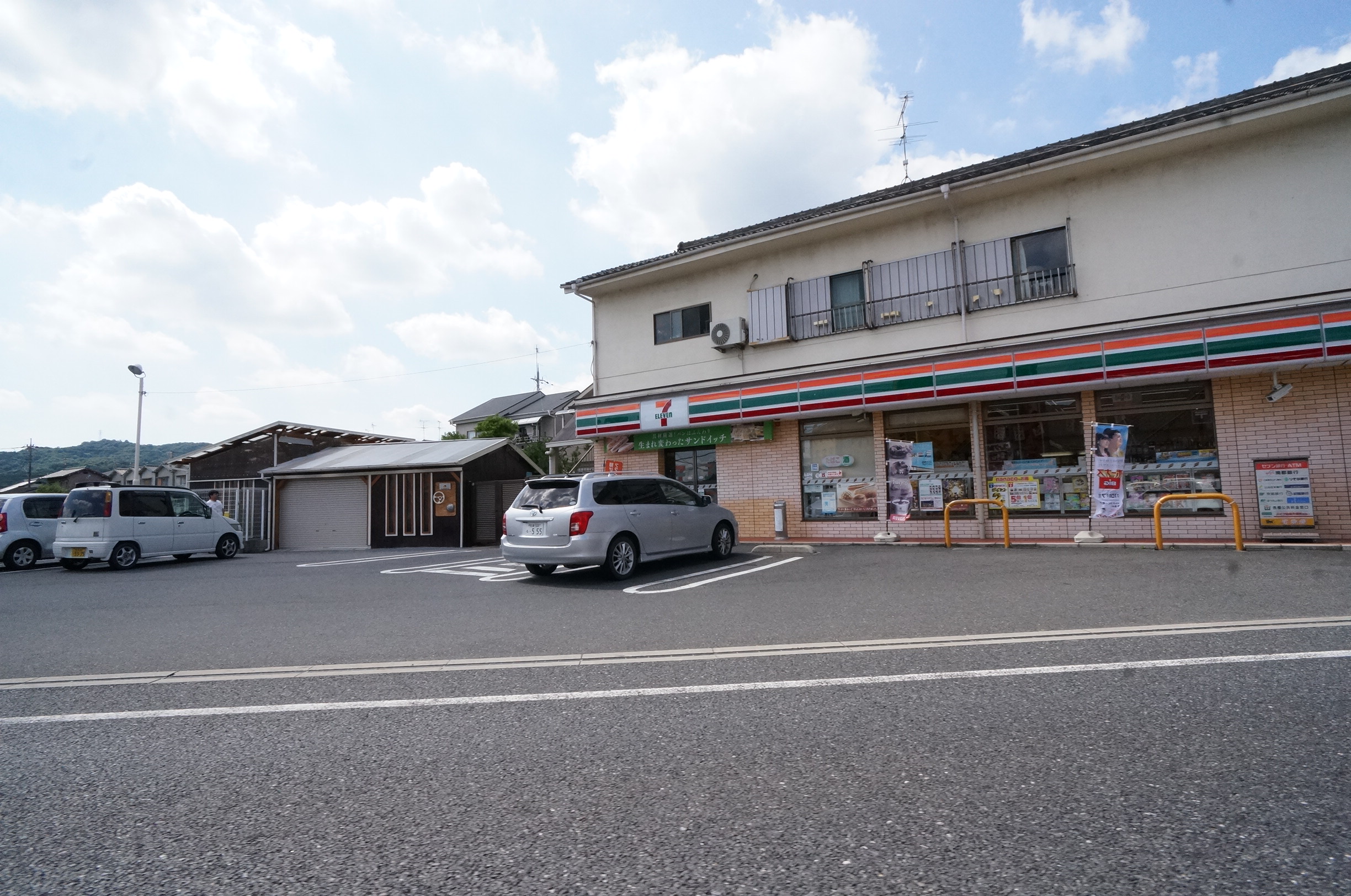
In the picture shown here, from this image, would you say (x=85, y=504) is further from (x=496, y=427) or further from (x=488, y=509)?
(x=496, y=427)

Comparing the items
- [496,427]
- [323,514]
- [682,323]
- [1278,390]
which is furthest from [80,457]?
[1278,390]

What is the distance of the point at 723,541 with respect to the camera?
12.8 m

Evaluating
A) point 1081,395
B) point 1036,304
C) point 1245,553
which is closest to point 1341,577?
point 1245,553

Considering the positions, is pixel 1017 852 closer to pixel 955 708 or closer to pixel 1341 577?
pixel 955 708

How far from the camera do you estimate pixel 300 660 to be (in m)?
5.82

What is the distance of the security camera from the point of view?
37.1ft

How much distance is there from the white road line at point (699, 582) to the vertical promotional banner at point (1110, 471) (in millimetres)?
5347

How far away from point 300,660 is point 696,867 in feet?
15.2

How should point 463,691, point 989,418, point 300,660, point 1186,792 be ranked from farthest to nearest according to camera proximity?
point 989,418 → point 300,660 → point 463,691 → point 1186,792

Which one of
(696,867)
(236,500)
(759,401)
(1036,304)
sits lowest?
(696,867)

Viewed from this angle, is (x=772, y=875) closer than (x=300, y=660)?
Yes

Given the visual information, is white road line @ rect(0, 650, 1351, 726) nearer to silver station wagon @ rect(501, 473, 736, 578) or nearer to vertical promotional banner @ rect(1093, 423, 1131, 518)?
silver station wagon @ rect(501, 473, 736, 578)

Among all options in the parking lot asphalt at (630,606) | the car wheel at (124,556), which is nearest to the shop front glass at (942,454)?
the parking lot asphalt at (630,606)

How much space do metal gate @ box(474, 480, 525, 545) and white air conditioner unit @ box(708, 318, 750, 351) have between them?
880cm
